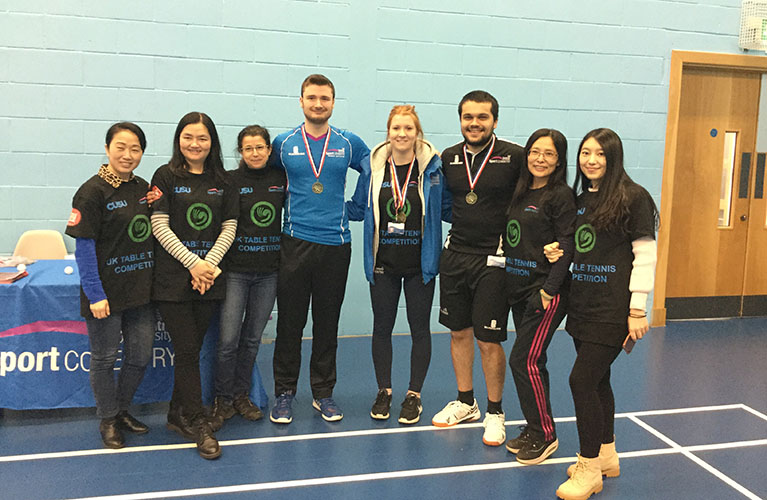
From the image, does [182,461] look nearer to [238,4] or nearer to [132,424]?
[132,424]

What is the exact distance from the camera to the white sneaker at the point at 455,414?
10.8ft

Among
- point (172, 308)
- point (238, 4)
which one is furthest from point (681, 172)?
point (172, 308)

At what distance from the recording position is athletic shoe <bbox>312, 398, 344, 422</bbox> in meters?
3.30

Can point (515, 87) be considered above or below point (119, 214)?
above

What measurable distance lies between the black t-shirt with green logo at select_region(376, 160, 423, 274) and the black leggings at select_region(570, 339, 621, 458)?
952 mm

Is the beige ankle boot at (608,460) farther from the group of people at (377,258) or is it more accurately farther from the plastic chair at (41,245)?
the plastic chair at (41,245)

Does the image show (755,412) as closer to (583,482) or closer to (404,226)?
(583,482)

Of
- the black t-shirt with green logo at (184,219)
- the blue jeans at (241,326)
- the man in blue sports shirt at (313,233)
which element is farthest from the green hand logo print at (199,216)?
the man in blue sports shirt at (313,233)

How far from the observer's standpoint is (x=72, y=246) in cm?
457

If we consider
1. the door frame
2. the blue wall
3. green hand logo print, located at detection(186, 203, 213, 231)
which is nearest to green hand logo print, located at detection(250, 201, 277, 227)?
green hand logo print, located at detection(186, 203, 213, 231)

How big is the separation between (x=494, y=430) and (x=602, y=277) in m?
1.02

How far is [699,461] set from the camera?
2.97m

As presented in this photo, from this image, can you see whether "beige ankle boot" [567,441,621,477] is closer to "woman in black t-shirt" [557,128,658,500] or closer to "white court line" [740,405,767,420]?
"woman in black t-shirt" [557,128,658,500]

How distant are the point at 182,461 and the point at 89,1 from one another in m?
3.26
